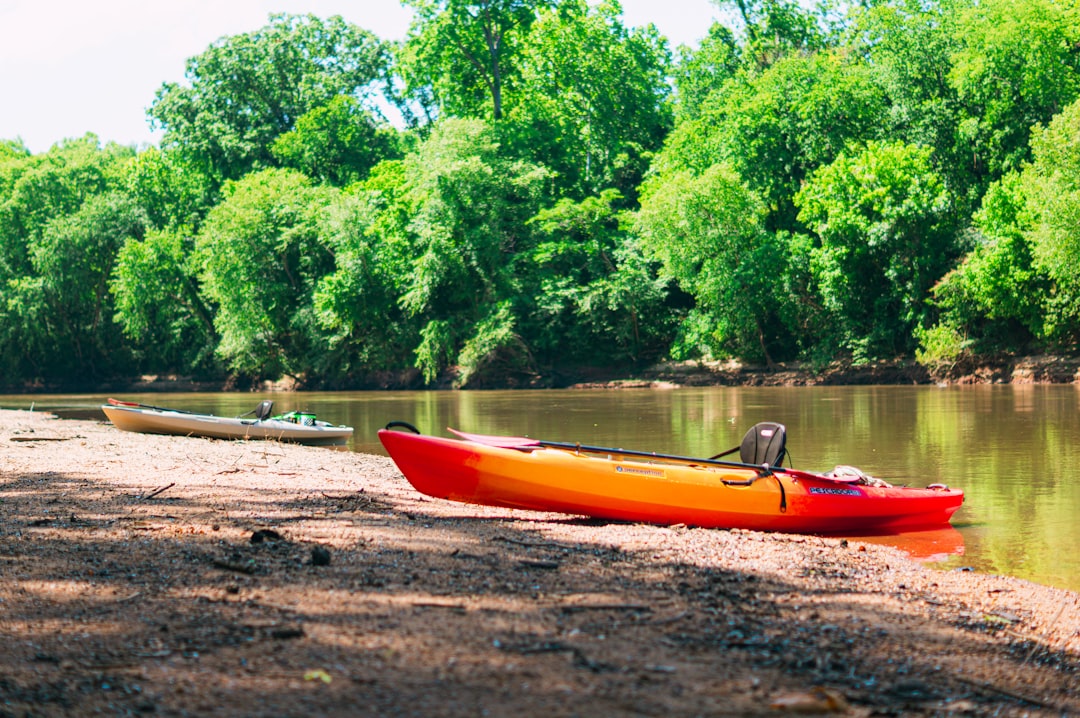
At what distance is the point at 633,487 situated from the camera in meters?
9.23

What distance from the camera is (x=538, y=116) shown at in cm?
5409

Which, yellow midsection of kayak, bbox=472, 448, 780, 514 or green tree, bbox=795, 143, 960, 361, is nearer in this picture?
yellow midsection of kayak, bbox=472, 448, 780, 514

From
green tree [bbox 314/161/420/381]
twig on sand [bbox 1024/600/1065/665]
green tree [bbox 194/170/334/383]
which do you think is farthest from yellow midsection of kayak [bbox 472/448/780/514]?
green tree [bbox 194/170/334/383]

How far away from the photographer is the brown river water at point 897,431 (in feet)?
30.6

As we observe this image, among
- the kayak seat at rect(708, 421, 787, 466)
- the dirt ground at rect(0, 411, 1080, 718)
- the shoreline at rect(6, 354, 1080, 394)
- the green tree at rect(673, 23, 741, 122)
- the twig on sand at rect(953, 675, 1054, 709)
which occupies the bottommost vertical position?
the twig on sand at rect(953, 675, 1054, 709)

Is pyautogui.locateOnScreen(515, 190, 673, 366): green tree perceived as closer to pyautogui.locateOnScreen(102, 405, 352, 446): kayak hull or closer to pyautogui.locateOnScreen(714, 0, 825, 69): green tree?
pyautogui.locateOnScreen(714, 0, 825, 69): green tree

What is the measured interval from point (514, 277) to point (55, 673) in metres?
45.1

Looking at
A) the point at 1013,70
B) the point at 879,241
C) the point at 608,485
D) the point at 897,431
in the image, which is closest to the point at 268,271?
the point at 879,241

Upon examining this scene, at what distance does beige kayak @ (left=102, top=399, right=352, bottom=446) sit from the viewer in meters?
19.5

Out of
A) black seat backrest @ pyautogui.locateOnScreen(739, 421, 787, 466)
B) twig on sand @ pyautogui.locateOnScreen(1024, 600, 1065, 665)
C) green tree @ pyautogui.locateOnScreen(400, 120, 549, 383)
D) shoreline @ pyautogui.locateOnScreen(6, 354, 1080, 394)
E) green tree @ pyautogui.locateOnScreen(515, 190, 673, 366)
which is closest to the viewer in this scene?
twig on sand @ pyautogui.locateOnScreen(1024, 600, 1065, 665)

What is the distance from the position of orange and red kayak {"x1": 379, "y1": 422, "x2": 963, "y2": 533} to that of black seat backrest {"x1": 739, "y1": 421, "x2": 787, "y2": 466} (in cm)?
40

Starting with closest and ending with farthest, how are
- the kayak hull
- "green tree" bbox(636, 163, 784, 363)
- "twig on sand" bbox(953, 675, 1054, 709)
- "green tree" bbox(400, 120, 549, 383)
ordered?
"twig on sand" bbox(953, 675, 1054, 709) < the kayak hull < "green tree" bbox(636, 163, 784, 363) < "green tree" bbox(400, 120, 549, 383)

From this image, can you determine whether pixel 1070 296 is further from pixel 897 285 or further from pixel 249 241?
pixel 249 241

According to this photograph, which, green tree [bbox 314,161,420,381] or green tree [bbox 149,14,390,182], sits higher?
green tree [bbox 149,14,390,182]
